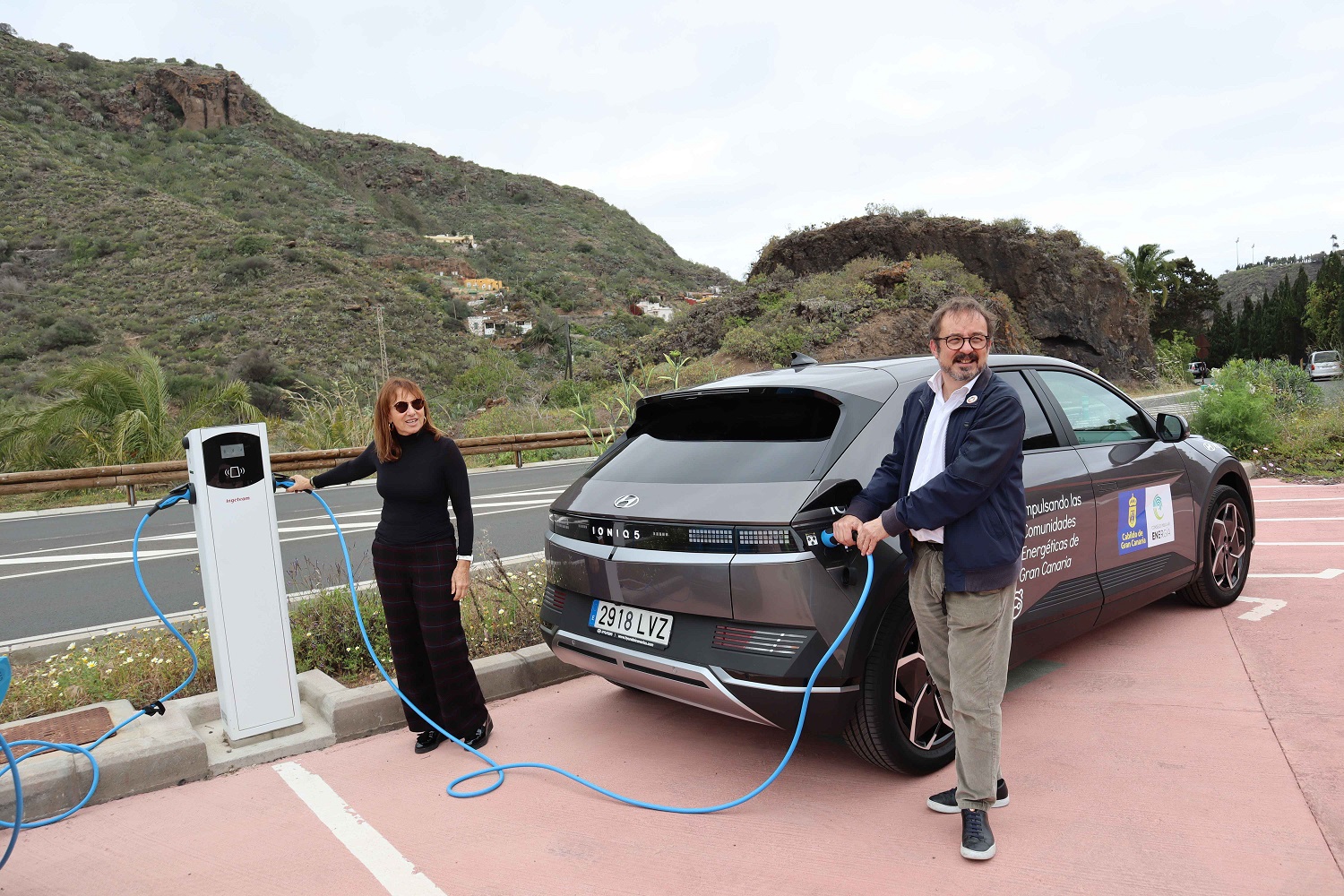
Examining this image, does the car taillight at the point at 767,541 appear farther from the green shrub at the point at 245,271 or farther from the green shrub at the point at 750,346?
the green shrub at the point at 245,271

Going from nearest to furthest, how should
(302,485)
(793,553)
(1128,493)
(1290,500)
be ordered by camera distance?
(793,553), (302,485), (1128,493), (1290,500)

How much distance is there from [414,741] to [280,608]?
2.92 ft

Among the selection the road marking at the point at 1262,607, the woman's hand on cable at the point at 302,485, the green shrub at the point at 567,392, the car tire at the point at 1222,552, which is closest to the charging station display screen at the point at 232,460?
the woman's hand on cable at the point at 302,485

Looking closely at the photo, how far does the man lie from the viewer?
2.83 meters

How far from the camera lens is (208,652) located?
15.9 feet

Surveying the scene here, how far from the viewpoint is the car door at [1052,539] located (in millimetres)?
3797

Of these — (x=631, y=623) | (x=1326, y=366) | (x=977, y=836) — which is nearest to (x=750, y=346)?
(x=631, y=623)

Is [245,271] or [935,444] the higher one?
[245,271]

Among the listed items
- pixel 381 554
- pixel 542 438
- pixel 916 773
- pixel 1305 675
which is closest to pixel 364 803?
pixel 381 554

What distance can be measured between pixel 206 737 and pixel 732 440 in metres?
2.84

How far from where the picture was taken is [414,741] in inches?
163

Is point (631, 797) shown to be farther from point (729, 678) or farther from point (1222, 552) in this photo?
point (1222, 552)

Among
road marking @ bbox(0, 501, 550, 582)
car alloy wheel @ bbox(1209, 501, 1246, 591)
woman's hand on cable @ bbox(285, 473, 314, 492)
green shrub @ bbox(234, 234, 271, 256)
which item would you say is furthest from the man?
green shrub @ bbox(234, 234, 271, 256)

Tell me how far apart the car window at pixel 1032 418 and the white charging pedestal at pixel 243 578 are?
3520 mm
